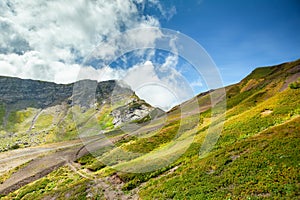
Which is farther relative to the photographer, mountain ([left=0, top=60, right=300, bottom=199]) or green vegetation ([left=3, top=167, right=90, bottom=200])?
green vegetation ([left=3, top=167, right=90, bottom=200])

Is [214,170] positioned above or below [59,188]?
below

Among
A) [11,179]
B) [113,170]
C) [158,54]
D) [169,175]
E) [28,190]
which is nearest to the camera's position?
[158,54]

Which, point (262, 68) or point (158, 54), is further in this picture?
point (262, 68)

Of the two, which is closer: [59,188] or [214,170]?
[214,170]

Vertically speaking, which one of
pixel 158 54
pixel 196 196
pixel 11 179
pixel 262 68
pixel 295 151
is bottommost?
pixel 196 196

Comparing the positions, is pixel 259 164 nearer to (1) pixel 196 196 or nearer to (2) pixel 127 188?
(1) pixel 196 196

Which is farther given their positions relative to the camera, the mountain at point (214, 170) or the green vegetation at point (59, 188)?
the green vegetation at point (59, 188)

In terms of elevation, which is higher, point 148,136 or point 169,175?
point 148,136

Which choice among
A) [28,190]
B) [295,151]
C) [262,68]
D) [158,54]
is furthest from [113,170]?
[262,68]

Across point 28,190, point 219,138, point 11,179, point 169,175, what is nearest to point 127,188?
point 169,175

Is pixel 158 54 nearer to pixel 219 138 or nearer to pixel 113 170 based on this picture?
pixel 219 138

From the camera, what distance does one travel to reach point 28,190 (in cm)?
4422

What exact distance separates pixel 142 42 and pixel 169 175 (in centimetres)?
1797

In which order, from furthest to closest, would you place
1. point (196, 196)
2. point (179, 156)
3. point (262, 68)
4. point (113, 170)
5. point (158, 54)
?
point (262, 68)
point (113, 170)
point (179, 156)
point (158, 54)
point (196, 196)
